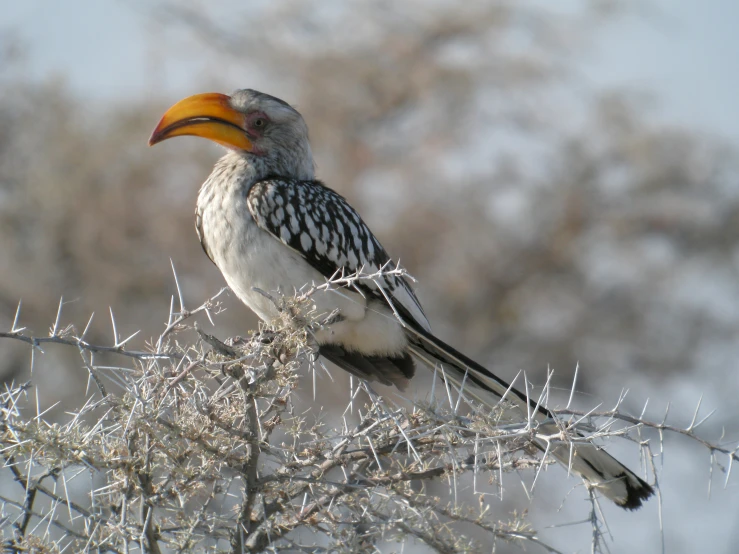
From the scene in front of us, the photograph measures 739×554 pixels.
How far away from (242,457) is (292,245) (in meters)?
1.18

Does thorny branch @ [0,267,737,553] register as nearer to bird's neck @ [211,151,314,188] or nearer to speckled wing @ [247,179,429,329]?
speckled wing @ [247,179,429,329]

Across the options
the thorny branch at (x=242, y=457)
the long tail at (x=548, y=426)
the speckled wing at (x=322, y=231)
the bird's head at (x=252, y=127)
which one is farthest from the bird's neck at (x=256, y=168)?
the thorny branch at (x=242, y=457)

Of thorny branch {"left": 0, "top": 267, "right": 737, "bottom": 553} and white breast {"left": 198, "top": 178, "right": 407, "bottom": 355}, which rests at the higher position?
white breast {"left": 198, "top": 178, "right": 407, "bottom": 355}

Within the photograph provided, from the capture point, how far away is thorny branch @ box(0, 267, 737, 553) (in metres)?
1.96

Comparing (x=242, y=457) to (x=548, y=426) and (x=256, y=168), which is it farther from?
(x=256, y=168)

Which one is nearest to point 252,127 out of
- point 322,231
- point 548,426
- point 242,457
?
point 322,231

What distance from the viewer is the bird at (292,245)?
10.3ft

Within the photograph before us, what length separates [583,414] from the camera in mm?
2121

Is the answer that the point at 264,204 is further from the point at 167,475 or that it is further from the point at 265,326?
the point at 167,475

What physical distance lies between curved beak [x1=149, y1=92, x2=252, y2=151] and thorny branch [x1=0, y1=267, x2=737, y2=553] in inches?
57.4

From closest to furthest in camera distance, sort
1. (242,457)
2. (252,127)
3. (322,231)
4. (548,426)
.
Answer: (242,457), (548,426), (322,231), (252,127)

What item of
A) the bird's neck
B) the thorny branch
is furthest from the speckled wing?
the thorny branch

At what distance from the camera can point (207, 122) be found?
11.8ft

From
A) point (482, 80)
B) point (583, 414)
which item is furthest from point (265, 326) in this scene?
point (482, 80)
